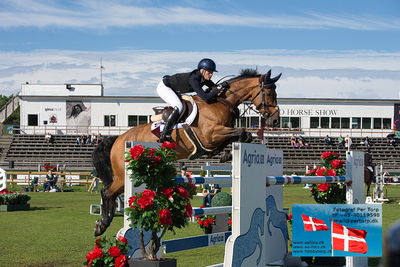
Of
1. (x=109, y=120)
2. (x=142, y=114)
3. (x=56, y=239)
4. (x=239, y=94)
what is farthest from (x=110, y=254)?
(x=109, y=120)

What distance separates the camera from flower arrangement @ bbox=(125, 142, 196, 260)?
177 inches

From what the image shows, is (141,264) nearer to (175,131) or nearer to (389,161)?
(175,131)

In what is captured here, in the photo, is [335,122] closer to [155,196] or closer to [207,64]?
[207,64]

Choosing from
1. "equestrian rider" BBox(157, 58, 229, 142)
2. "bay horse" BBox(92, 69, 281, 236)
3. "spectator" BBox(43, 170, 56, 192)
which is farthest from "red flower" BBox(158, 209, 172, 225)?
"spectator" BBox(43, 170, 56, 192)

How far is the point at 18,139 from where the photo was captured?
4200 cm

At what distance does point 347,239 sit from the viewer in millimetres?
5605

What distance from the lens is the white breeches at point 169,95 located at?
23.4 ft

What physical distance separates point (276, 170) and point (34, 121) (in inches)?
1663

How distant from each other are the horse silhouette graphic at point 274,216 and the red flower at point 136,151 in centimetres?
213

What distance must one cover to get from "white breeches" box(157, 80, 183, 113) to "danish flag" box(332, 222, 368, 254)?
2.30 m

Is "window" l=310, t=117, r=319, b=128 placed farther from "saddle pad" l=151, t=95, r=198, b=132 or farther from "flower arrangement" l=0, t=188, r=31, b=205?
"saddle pad" l=151, t=95, r=198, b=132

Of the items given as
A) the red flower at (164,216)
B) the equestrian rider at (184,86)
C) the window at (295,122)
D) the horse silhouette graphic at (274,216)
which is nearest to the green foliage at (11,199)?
the equestrian rider at (184,86)

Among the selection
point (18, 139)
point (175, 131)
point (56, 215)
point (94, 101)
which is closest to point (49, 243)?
point (175, 131)

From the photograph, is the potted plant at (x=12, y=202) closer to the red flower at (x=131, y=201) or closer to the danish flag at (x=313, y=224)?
the danish flag at (x=313, y=224)
